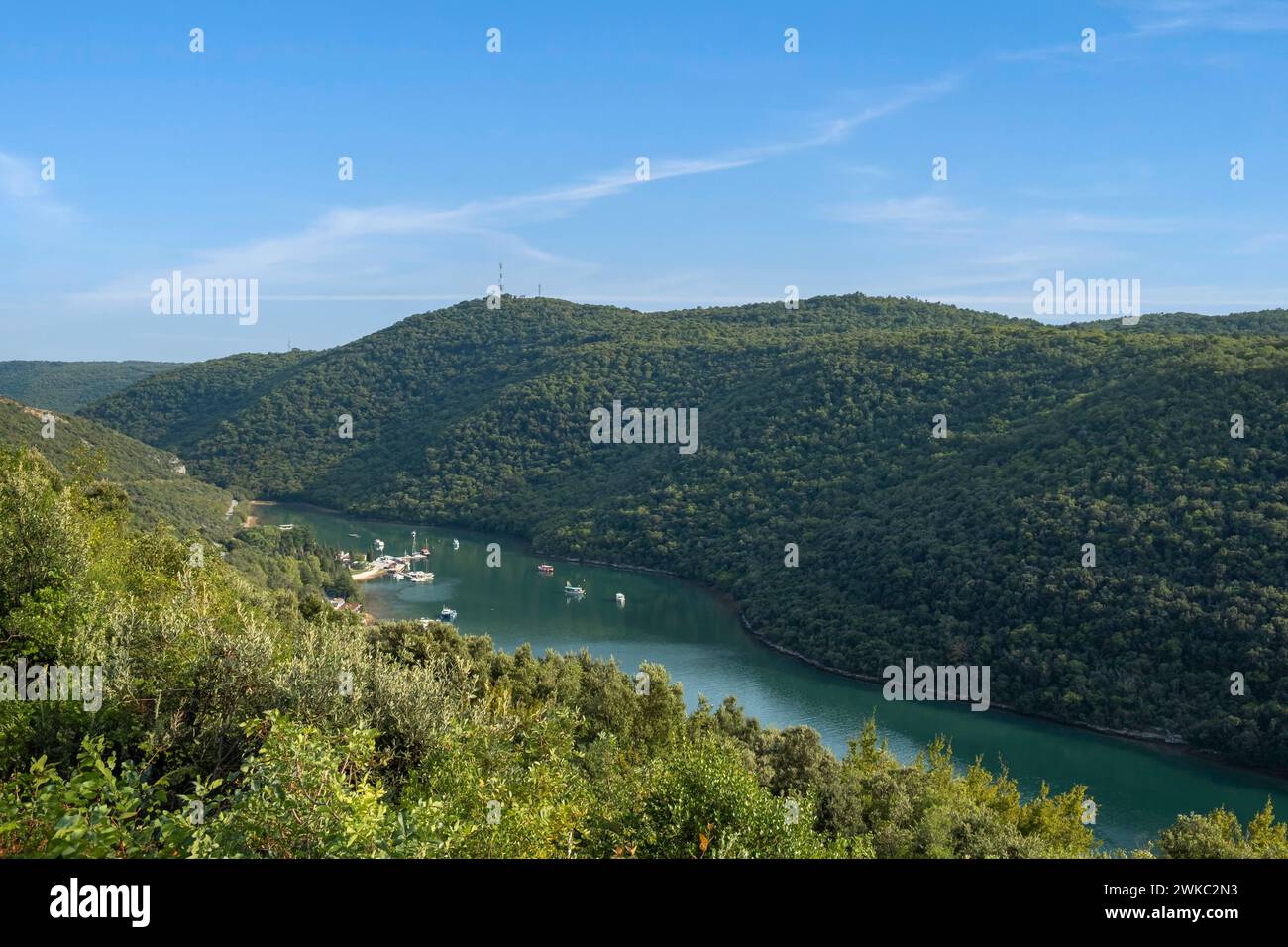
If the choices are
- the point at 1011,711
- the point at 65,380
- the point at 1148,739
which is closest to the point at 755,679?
the point at 1011,711

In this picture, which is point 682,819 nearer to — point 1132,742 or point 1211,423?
point 1132,742

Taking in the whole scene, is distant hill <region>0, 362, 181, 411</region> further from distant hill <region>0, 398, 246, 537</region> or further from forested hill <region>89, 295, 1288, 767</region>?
distant hill <region>0, 398, 246, 537</region>

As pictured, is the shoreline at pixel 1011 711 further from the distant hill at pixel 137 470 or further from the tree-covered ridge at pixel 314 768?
the distant hill at pixel 137 470

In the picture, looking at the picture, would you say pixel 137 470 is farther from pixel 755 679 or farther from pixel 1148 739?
pixel 1148 739

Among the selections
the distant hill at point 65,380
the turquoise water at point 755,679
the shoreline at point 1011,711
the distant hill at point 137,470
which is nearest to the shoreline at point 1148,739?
the shoreline at point 1011,711

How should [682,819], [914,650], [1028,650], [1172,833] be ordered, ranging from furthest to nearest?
[914,650]
[1028,650]
[1172,833]
[682,819]
